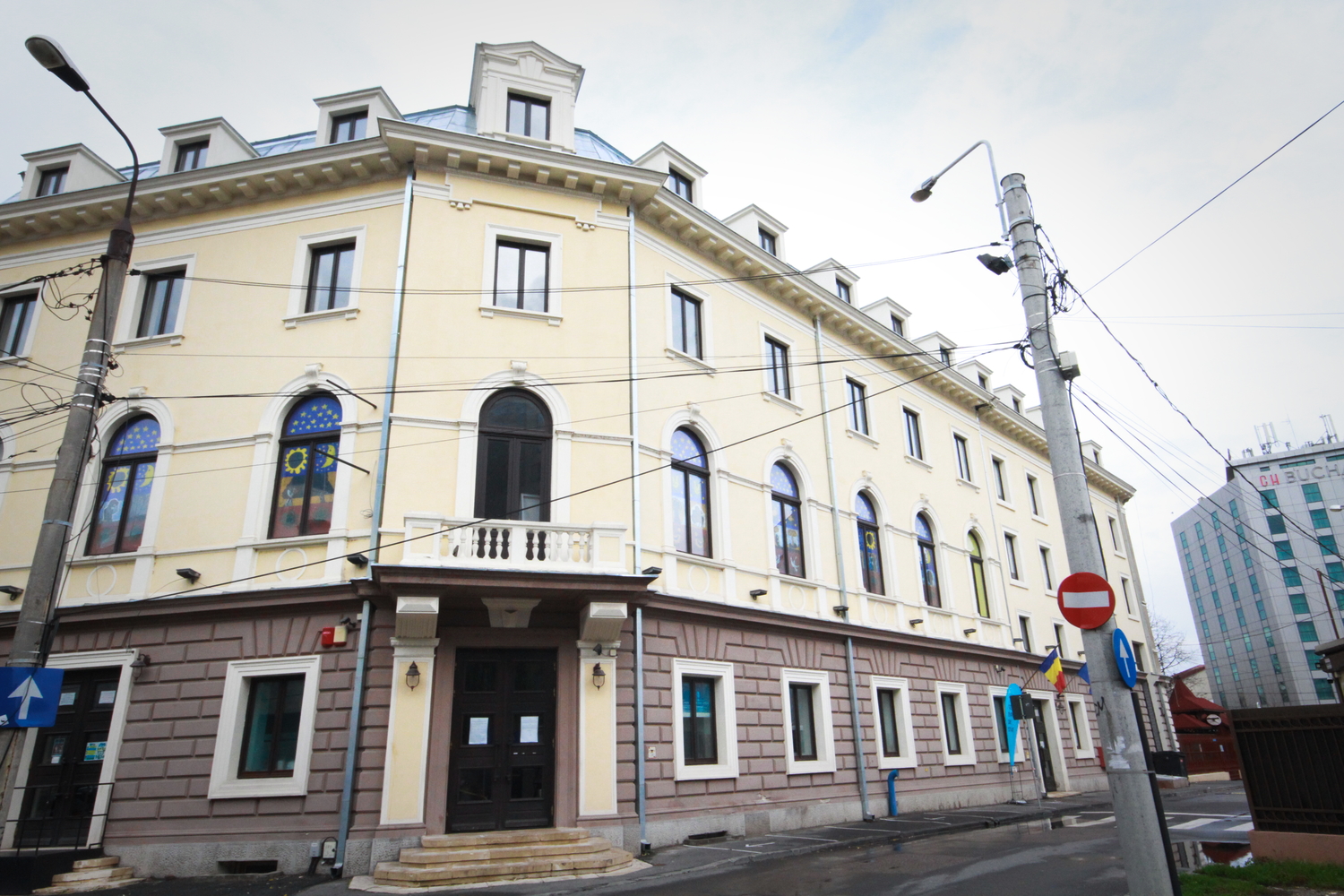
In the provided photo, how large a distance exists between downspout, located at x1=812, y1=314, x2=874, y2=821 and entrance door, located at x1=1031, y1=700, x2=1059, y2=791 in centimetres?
986

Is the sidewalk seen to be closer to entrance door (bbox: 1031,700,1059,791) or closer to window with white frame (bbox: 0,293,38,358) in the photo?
entrance door (bbox: 1031,700,1059,791)

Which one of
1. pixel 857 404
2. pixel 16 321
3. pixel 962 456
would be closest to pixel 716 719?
pixel 857 404

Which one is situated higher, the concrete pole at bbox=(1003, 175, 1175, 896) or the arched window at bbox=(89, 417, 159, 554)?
the arched window at bbox=(89, 417, 159, 554)

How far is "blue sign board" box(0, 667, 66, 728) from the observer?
7621 mm

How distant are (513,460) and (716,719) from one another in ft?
21.5

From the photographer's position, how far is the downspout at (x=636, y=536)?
1370cm

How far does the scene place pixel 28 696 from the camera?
7723 millimetres

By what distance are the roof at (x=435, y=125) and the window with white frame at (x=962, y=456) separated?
15684mm

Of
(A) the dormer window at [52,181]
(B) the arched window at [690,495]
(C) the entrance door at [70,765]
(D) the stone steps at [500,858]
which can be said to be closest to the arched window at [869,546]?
(B) the arched window at [690,495]

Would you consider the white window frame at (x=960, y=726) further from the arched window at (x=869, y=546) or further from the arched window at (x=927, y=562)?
the arched window at (x=869, y=546)

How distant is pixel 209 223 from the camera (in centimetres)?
1688

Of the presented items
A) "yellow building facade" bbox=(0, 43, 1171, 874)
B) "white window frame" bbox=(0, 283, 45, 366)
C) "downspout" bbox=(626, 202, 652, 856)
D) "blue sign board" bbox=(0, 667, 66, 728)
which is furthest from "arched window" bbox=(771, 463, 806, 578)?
"white window frame" bbox=(0, 283, 45, 366)

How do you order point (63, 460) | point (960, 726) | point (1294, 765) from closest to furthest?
point (63, 460)
point (1294, 765)
point (960, 726)

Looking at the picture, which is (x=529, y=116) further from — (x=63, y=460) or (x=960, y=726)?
(x=960, y=726)
